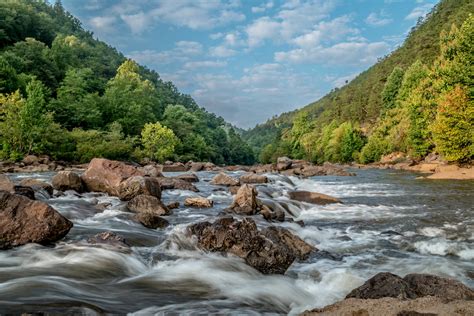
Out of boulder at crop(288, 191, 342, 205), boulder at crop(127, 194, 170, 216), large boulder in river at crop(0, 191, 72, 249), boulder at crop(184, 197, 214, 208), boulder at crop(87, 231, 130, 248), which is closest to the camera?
large boulder in river at crop(0, 191, 72, 249)

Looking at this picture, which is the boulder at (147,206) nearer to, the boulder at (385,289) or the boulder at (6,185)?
the boulder at (6,185)

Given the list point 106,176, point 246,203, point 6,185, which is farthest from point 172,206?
point 6,185

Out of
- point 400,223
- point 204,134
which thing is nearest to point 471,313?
point 400,223

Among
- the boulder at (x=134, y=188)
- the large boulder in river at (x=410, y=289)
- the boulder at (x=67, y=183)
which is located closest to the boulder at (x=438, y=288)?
the large boulder in river at (x=410, y=289)

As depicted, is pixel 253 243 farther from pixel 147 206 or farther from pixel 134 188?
pixel 134 188

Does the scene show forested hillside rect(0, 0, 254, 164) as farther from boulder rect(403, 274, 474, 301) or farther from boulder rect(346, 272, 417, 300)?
boulder rect(403, 274, 474, 301)

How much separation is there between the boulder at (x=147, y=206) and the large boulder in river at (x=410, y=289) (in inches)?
353

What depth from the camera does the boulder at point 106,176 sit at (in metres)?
17.8

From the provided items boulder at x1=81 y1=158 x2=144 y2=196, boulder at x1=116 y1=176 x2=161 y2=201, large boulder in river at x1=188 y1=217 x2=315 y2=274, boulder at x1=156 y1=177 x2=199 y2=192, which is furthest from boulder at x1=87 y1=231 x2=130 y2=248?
boulder at x1=156 y1=177 x2=199 y2=192

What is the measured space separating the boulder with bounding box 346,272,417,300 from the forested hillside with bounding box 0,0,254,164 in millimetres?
45849

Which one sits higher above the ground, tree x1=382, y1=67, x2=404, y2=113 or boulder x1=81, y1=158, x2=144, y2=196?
tree x1=382, y1=67, x2=404, y2=113

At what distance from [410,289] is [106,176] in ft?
50.2

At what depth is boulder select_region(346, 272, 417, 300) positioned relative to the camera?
5.50m

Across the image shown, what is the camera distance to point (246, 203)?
48.1 feet
